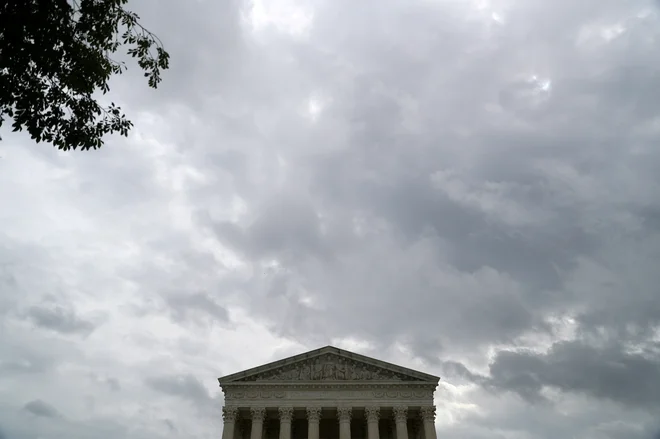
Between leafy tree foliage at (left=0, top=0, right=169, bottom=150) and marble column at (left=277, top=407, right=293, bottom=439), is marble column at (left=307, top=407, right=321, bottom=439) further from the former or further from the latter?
leafy tree foliage at (left=0, top=0, right=169, bottom=150)

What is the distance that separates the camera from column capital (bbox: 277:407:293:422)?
3609 cm

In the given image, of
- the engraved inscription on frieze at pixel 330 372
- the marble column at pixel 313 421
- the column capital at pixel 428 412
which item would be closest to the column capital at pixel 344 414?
the marble column at pixel 313 421

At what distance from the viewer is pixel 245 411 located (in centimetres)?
3709

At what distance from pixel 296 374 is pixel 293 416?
10.2ft

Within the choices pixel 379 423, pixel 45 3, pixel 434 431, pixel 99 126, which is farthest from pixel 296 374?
pixel 45 3

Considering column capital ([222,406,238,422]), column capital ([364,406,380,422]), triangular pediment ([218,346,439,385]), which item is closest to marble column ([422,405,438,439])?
triangular pediment ([218,346,439,385])

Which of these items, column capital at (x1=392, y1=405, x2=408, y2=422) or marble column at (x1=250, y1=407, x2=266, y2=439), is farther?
column capital at (x1=392, y1=405, x2=408, y2=422)

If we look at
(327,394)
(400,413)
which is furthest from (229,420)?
(400,413)

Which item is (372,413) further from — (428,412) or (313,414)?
(313,414)

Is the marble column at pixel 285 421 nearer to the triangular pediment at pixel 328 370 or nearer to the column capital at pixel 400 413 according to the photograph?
the triangular pediment at pixel 328 370

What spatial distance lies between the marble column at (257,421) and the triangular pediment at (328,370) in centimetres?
219

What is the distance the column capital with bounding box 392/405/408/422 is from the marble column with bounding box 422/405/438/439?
1.24 m

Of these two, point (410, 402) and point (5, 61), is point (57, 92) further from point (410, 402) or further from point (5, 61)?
point (410, 402)

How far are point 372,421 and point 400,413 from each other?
220 centimetres
